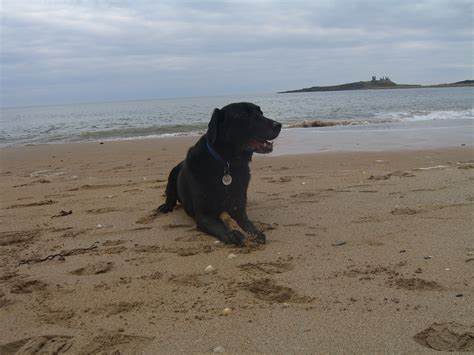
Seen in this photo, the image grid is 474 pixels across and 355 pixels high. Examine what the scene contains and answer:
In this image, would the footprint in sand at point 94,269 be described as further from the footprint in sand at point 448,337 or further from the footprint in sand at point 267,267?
the footprint in sand at point 448,337

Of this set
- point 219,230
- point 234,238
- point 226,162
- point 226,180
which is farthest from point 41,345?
point 226,162

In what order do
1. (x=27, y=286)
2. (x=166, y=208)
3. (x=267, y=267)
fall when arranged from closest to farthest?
(x=27, y=286) < (x=267, y=267) < (x=166, y=208)

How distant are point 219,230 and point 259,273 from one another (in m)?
0.97

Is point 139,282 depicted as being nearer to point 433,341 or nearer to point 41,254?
point 41,254

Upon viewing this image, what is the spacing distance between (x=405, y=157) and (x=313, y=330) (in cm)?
692

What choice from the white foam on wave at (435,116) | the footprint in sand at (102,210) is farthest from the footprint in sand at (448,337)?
the white foam on wave at (435,116)

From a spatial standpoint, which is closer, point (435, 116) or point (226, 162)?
point (226, 162)

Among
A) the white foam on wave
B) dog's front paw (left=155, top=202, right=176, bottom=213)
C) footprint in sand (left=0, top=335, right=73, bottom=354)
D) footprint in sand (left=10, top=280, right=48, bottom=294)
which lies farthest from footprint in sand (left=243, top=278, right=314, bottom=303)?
the white foam on wave

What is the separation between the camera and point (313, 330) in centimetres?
225

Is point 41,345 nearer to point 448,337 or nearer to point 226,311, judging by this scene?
point 226,311

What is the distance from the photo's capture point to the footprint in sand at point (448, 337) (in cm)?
203

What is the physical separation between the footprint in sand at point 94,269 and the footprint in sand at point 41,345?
0.96 meters

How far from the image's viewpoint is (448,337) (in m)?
2.11

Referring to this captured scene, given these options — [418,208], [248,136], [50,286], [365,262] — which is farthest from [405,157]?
[50,286]
